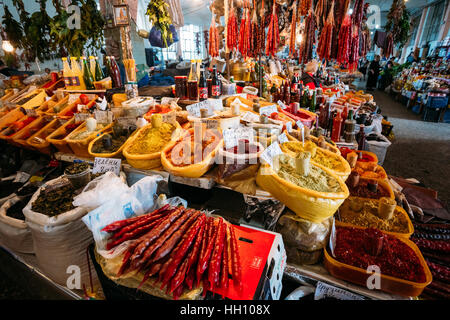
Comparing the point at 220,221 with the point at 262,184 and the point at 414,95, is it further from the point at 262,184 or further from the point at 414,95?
the point at 414,95

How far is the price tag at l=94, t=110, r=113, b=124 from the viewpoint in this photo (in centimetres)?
292

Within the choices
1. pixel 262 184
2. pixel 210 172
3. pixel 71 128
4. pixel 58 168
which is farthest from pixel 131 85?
pixel 262 184

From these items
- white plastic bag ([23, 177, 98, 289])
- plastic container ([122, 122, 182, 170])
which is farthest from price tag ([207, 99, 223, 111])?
white plastic bag ([23, 177, 98, 289])

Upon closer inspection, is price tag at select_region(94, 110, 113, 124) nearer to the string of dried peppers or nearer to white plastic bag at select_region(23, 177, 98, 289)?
white plastic bag at select_region(23, 177, 98, 289)

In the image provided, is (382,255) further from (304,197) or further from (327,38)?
(327,38)

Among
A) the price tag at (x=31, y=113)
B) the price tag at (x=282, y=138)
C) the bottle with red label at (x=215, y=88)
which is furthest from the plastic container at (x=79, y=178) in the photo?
the price tag at (x=31, y=113)

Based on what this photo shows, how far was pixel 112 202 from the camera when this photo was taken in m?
1.44

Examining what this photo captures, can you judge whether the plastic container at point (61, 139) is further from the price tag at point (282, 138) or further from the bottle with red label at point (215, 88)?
the price tag at point (282, 138)

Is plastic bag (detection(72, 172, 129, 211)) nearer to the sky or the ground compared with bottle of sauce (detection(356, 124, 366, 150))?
nearer to the sky

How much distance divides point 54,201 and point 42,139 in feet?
5.69

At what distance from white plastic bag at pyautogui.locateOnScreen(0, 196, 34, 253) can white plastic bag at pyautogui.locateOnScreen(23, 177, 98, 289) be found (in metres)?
0.36

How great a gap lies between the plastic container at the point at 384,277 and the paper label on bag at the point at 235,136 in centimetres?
105

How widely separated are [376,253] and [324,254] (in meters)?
0.32

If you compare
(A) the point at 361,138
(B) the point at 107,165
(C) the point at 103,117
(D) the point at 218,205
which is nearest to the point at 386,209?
(D) the point at 218,205
